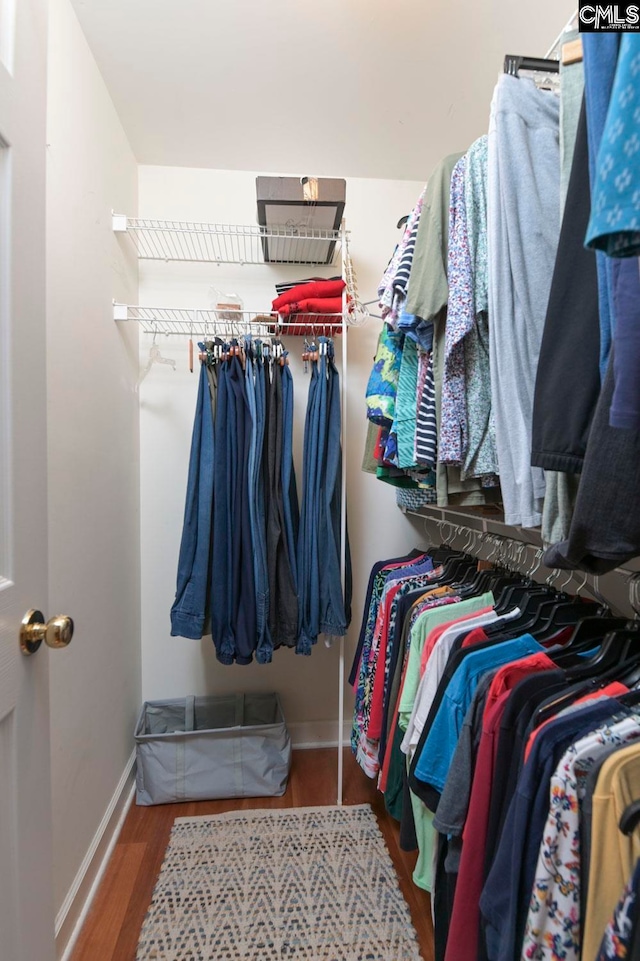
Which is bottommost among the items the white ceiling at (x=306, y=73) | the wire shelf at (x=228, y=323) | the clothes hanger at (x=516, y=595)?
the clothes hanger at (x=516, y=595)

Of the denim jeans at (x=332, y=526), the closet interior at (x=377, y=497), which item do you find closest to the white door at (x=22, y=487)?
the closet interior at (x=377, y=497)

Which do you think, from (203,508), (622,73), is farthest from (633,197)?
(203,508)

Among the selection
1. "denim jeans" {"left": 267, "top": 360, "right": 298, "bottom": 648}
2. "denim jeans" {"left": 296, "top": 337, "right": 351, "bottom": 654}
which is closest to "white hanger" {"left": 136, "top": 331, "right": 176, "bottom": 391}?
"denim jeans" {"left": 267, "top": 360, "right": 298, "bottom": 648}

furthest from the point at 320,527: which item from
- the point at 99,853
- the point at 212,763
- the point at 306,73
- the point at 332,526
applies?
the point at 306,73

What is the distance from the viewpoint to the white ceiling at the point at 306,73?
4.26ft

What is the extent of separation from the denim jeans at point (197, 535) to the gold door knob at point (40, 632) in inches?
34.6

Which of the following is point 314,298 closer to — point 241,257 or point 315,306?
point 315,306

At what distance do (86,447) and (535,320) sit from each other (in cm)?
124

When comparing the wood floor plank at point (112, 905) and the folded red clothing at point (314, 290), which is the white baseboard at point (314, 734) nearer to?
the wood floor plank at point (112, 905)

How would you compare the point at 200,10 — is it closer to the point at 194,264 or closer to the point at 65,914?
the point at 194,264

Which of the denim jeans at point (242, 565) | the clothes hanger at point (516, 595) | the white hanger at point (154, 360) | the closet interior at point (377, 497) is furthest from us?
the white hanger at point (154, 360)

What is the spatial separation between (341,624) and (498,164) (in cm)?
139

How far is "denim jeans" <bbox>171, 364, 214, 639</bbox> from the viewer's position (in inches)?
63.4

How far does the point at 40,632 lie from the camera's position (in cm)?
72
